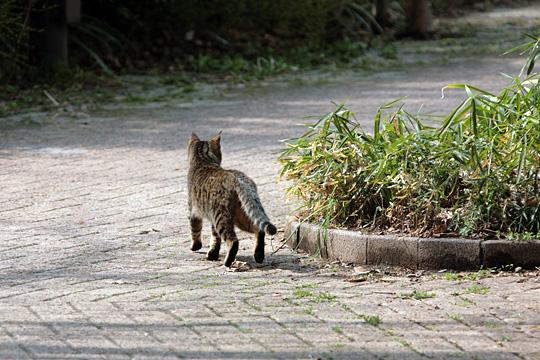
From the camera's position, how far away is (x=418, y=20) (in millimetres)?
18188

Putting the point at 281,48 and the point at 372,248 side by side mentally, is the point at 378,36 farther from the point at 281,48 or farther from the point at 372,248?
the point at 372,248

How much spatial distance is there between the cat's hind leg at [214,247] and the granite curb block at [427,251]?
618 millimetres

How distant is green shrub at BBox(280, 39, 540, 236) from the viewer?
20.2ft

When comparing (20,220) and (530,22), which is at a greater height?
(530,22)

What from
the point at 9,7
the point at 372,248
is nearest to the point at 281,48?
the point at 9,7

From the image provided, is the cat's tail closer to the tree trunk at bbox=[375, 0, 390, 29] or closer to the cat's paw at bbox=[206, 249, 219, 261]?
the cat's paw at bbox=[206, 249, 219, 261]

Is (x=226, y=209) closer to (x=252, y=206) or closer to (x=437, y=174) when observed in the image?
(x=252, y=206)

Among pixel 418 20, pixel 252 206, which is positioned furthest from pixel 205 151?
pixel 418 20

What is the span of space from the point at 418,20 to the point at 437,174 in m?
12.2

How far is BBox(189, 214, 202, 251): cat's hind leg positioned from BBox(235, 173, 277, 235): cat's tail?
0.47 metres

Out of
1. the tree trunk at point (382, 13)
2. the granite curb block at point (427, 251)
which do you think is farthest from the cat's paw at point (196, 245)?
the tree trunk at point (382, 13)

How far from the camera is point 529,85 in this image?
717 cm

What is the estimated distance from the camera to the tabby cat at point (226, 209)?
614 centimetres

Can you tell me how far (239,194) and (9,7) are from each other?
6.86 meters
